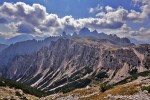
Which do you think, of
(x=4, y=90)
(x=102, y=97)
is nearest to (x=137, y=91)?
(x=102, y=97)

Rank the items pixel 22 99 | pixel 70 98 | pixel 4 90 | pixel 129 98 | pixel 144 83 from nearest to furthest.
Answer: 1. pixel 129 98
2. pixel 144 83
3. pixel 70 98
4. pixel 22 99
5. pixel 4 90

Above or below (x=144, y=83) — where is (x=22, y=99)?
below

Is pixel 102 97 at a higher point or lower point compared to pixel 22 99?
higher

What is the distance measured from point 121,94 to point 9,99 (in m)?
57.4

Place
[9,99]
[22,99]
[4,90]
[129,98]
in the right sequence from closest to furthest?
[129,98] → [9,99] → [22,99] → [4,90]

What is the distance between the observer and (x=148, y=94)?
5794 cm

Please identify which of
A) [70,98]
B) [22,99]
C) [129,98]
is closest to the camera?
[129,98]

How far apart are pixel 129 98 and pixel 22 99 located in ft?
225

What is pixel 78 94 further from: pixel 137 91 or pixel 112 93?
pixel 137 91

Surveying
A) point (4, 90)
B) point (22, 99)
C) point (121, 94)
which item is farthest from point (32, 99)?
point (121, 94)

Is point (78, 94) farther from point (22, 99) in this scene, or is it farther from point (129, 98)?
point (22, 99)

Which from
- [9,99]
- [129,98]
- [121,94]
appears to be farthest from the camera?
[9,99]

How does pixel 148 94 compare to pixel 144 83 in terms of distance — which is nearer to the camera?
pixel 148 94

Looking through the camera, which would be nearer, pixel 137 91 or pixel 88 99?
pixel 137 91
